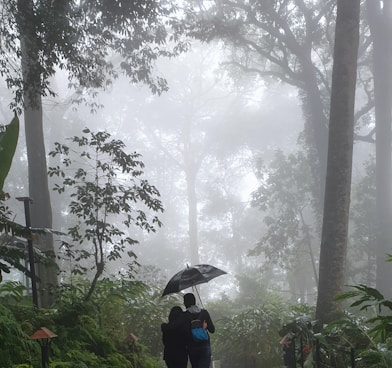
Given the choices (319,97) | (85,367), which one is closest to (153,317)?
(85,367)

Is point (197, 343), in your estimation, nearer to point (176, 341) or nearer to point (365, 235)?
point (176, 341)

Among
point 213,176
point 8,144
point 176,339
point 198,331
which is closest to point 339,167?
point 198,331

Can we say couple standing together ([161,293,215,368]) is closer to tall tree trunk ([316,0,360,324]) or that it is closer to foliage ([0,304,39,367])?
foliage ([0,304,39,367])

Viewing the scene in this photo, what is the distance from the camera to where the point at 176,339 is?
5246mm

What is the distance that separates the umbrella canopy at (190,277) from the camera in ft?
21.2

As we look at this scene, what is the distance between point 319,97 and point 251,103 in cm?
2473

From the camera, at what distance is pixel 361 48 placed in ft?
66.2

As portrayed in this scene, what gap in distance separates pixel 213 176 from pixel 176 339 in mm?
43544

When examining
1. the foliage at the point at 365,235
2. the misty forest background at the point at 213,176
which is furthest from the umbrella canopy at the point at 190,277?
the foliage at the point at 365,235

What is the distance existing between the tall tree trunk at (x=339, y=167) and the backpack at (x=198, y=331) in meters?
3.79

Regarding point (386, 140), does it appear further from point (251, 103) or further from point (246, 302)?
point (251, 103)

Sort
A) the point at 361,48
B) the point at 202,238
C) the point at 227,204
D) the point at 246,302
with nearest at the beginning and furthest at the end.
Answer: the point at 246,302 < the point at 361,48 < the point at 227,204 < the point at 202,238

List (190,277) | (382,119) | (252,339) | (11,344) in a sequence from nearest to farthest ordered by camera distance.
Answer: (11,344) → (190,277) → (252,339) → (382,119)

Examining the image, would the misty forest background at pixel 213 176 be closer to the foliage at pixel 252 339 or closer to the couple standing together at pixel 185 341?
the foliage at pixel 252 339
